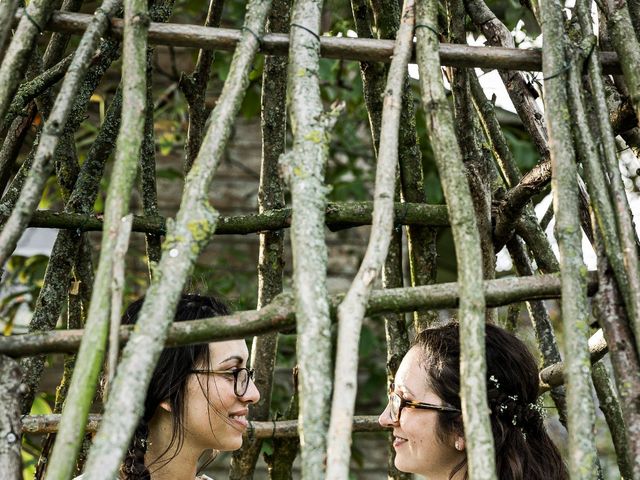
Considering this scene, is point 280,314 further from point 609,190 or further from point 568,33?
point 568,33

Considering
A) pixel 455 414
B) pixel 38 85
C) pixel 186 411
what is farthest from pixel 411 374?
pixel 38 85

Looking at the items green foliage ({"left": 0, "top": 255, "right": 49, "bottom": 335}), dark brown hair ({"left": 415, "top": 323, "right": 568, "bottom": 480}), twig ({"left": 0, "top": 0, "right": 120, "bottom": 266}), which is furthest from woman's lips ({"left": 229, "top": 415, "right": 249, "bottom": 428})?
green foliage ({"left": 0, "top": 255, "right": 49, "bottom": 335})

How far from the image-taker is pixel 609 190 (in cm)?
146

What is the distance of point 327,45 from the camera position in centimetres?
158

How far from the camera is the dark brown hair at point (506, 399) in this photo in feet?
6.96

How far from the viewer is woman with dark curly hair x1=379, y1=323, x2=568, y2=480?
6.96ft

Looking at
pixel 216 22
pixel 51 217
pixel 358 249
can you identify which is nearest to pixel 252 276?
pixel 358 249

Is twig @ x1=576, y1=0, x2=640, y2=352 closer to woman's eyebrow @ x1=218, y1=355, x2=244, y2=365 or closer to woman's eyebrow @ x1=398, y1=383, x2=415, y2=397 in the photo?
woman's eyebrow @ x1=398, y1=383, x2=415, y2=397

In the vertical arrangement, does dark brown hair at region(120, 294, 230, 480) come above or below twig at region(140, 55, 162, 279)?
below

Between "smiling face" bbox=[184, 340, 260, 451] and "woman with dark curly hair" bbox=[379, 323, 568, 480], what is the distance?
365mm

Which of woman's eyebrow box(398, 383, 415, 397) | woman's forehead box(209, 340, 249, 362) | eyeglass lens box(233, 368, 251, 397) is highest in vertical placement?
woman's forehead box(209, 340, 249, 362)

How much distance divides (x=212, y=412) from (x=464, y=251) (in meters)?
1.10

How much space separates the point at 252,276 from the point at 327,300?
3348mm

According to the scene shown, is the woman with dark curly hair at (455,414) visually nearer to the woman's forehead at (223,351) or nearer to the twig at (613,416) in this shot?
the twig at (613,416)
